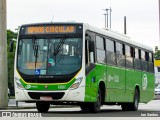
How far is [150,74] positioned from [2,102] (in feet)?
25.8

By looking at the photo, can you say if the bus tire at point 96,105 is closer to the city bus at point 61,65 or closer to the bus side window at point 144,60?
the city bus at point 61,65

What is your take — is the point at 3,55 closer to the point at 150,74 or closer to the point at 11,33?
the point at 150,74

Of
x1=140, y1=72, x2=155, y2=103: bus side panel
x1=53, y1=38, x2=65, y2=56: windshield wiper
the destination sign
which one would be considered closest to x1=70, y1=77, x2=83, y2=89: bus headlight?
x1=53, y1=38, x2=65, y2=56: windshield wiper

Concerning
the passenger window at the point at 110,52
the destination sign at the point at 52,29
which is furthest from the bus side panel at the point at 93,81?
the destination sign at the point at 52,29

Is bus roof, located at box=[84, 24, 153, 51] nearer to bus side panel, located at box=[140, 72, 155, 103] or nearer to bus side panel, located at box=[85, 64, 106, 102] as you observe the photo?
bus side panel, located at box=[85, 64, 106, 102]

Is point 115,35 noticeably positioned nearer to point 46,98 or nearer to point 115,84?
point 115,84

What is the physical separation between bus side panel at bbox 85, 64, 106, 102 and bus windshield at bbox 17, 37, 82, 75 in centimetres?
86

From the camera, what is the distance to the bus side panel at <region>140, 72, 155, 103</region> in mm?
34500

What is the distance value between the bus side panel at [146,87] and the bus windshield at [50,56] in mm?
9888

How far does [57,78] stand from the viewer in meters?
24.8

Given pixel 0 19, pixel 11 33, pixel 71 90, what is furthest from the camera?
pixel 11 33

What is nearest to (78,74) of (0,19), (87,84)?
(87,84)

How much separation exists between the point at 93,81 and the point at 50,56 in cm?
193

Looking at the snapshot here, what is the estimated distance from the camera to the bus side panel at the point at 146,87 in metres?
34.5
